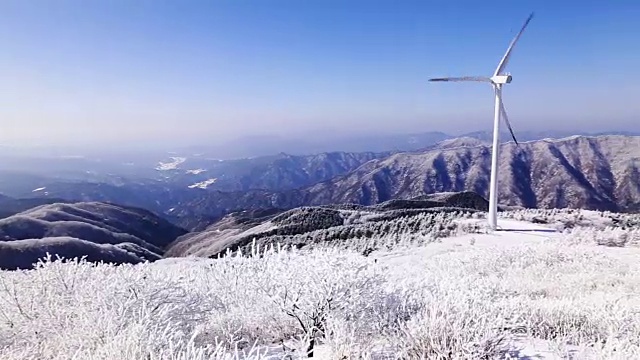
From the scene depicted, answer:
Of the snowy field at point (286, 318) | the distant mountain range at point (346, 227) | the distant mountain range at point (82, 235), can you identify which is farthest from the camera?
the distant mountain range at point (82, 235)

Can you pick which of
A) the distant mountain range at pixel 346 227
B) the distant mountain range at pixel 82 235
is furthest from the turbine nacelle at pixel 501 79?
the distant mountain range at pixel 82 235

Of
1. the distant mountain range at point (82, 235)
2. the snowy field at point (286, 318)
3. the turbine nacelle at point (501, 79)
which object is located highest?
the turbine nacelle at point (501, 79)

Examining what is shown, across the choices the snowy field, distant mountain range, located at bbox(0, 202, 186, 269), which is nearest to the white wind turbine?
the snowy field

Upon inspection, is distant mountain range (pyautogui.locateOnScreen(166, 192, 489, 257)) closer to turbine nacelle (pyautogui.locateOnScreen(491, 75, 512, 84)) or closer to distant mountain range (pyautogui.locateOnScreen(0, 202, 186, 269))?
turbine nacelle (pyautogui.locateOnScreen(491, 75, 512, 84))

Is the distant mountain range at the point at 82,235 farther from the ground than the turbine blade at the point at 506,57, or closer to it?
closer to it

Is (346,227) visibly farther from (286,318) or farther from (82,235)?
(82,235)

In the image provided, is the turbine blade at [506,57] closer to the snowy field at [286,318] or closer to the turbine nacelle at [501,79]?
the turbine nacelle at [501,79]

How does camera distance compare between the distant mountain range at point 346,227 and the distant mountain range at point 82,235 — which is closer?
the distant mountain range at point 346,227

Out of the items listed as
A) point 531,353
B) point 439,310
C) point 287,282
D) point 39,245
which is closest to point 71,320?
point 287,282

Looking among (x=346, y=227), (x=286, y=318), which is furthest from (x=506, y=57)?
(x=286, y=318)
